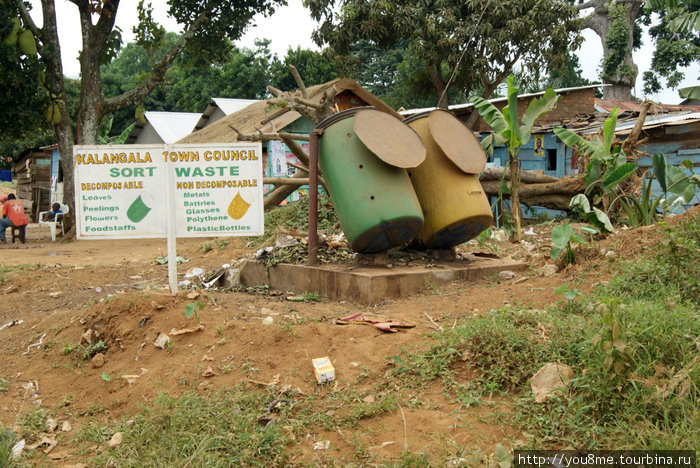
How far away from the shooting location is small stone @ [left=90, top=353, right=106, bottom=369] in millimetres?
4340

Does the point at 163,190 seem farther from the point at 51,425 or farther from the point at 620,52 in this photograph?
the point at 620,52

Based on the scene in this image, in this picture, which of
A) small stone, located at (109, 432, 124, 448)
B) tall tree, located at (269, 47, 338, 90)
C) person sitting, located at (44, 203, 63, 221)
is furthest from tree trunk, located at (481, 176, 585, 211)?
tall tree, located at (269, 47, 338, 90)

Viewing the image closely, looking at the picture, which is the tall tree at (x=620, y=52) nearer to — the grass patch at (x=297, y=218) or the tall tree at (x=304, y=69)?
the tall tree at (x=304, y=69)

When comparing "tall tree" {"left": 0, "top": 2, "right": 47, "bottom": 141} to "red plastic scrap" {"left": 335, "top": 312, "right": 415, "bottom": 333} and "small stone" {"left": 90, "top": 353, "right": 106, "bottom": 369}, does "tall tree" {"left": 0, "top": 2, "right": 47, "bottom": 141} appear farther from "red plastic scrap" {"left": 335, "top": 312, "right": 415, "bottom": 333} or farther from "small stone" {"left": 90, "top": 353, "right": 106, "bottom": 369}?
"red plastic scrap" {"left": 335, "top": 312, "right": 415, "bottom": 333}

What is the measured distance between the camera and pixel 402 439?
10.1 ft

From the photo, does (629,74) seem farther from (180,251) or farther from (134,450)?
(134,450)

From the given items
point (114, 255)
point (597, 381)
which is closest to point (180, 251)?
point (114, 255)

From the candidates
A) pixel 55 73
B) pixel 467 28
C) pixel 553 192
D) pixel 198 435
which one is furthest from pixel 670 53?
pixel 198 435

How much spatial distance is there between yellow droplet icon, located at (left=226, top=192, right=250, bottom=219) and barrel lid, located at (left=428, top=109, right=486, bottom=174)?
199 cm

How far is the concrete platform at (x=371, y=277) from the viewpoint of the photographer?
542 cm

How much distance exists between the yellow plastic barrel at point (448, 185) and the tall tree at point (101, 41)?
1116cm

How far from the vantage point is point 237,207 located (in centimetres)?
511

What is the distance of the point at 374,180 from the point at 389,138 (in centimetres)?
42

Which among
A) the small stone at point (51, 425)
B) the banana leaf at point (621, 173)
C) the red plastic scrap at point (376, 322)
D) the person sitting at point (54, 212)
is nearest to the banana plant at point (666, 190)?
the banana leaf at point (621, 173)
